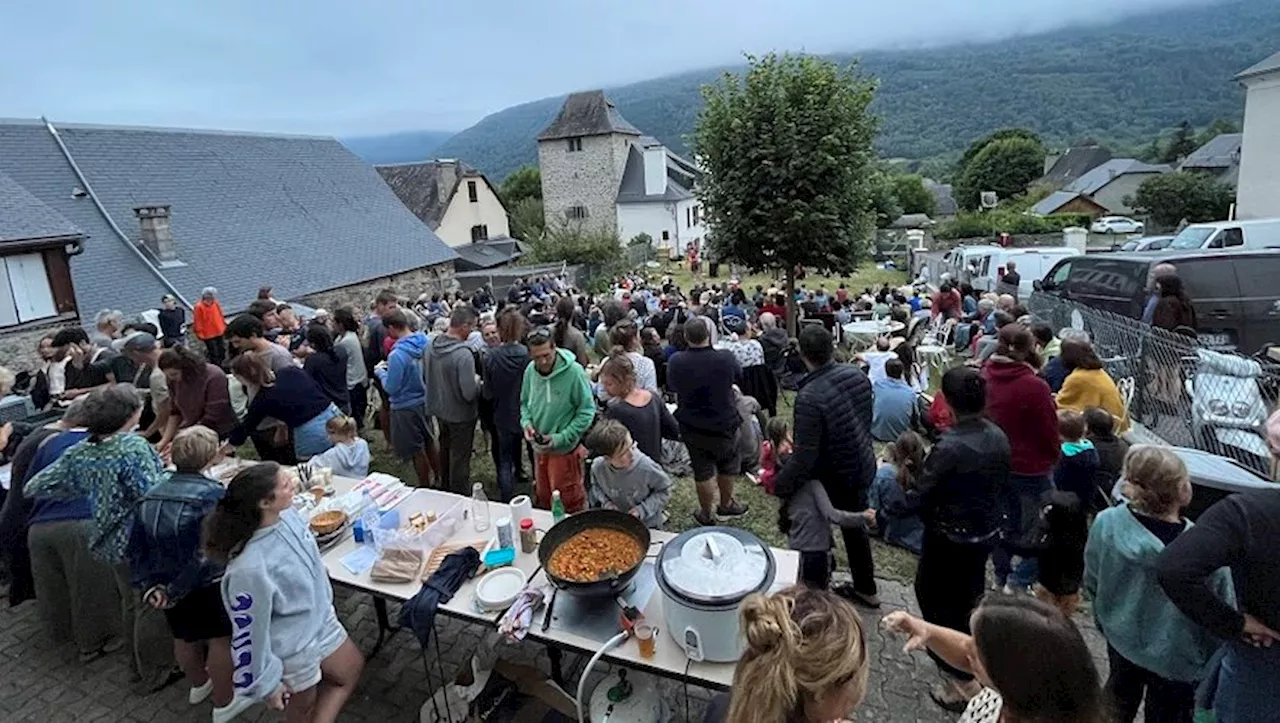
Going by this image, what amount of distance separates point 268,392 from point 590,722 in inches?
150

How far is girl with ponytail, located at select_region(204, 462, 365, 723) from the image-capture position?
109 inches

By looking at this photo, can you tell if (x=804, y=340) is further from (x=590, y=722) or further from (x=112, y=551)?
(x=112, y=551)

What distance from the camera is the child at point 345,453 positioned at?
16.3ft

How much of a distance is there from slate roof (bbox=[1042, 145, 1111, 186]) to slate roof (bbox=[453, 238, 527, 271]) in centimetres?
6582

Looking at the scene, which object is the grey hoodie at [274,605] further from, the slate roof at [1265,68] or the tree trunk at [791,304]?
the slate roof at [1265,68]

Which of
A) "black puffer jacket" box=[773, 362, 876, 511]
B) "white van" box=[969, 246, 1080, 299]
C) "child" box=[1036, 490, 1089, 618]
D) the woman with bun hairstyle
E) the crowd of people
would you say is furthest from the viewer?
"white van" box=[969, 246, 1080, 299]

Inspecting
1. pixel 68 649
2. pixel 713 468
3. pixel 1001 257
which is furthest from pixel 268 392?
pixel 1001 257

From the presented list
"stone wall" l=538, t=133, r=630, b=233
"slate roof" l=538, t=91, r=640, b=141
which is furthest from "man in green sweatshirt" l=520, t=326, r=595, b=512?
"slate roof" l=538, t=91, r=640, b=141

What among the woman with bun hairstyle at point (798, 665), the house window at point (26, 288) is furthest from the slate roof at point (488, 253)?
the woman with bun hairstyle at point (798, 665)

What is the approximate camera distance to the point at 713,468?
→ 5.48 meters

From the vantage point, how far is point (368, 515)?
410 cm

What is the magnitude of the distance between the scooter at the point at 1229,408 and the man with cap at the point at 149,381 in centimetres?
946

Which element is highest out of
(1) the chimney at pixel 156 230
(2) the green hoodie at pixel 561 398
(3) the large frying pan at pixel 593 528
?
(1) the chimney at pixel 156 230

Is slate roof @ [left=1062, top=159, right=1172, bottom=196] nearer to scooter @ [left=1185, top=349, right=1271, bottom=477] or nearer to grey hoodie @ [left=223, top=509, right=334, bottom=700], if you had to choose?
scooter @ [left=1185, top=349, right=1271, bottom=477]
